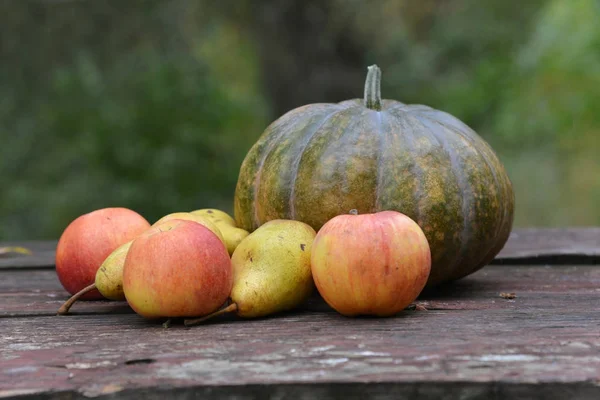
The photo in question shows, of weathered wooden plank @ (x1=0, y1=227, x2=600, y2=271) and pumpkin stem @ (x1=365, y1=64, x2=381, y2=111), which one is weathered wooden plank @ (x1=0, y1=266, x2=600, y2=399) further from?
weathered wooden plank @ (x1=0, y1=227, x2=600, y2=271)

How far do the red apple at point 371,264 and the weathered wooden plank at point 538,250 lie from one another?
3.79ft

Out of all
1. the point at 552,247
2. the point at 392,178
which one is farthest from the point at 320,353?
the point at 552,247

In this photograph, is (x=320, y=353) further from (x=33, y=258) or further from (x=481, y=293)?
(x=33, y=258)

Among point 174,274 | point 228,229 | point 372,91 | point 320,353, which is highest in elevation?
point 372,91

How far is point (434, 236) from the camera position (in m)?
2.12

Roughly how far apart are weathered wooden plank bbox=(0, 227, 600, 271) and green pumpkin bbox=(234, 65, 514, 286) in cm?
58

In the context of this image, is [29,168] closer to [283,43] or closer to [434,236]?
[283,43]

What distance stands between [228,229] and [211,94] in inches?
184

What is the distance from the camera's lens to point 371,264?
181 centimetres

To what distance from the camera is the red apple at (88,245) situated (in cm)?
220

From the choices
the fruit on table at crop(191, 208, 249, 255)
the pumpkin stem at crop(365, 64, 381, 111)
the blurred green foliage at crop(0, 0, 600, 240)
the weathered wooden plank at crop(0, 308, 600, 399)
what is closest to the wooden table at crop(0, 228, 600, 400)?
the weathered wooden plank at crop(0, 308, 600, 399)

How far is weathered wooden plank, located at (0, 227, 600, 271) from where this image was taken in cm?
285

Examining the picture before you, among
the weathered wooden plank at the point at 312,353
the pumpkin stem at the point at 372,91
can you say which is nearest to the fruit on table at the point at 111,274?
the weathered wooden plank at the point at 312,353

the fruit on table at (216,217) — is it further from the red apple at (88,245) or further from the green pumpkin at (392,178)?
the red apple at (88,245)
